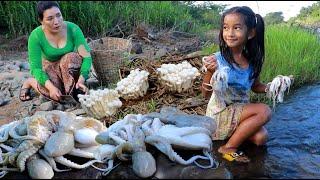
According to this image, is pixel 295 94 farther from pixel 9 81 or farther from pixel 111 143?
pixel 9 81

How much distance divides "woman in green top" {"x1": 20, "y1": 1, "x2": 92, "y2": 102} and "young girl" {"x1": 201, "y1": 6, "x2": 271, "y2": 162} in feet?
4.87

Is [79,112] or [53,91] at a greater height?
[53,91]

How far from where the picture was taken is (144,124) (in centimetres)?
328


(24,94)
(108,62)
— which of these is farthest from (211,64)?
(24,94)

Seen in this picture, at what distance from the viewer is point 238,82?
337cm

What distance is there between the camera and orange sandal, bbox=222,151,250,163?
123 inches

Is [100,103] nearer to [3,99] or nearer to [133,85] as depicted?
[133,85]

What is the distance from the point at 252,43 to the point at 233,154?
87 cm

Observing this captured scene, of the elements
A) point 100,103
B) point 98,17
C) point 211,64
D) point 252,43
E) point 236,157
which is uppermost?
point 252,43

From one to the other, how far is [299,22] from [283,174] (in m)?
5.66

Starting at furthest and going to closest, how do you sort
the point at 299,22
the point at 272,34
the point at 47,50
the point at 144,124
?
the point at 299,22 → the point at 272,34 → the point at 47,50 → the point at 144,124

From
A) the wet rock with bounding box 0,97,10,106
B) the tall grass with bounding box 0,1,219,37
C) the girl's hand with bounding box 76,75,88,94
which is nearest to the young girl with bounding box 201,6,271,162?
the girl's hand with bounding box 76,75,88,94

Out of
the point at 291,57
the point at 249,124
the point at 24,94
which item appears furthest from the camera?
the point at 291,57

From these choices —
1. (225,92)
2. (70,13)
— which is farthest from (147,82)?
(70,13)
